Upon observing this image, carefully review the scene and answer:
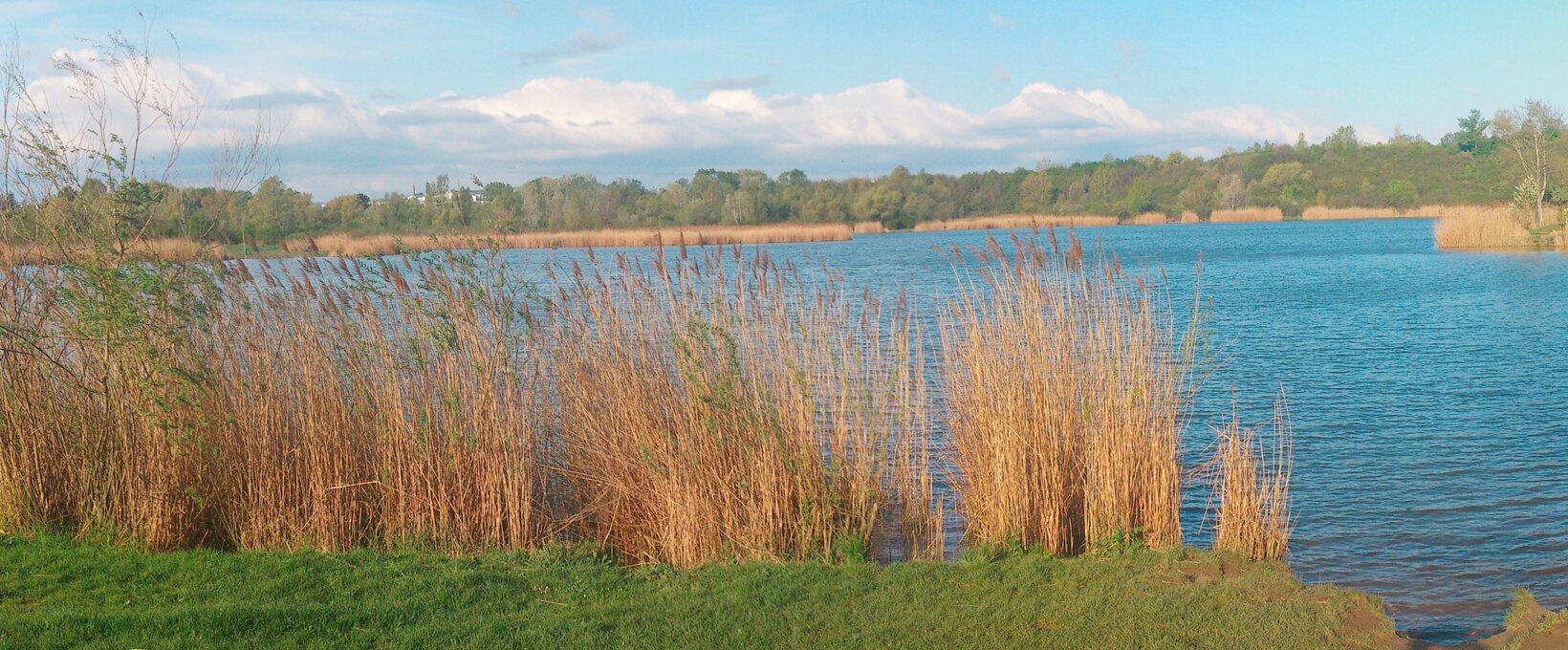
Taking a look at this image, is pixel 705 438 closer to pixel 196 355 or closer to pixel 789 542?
pixel 789 542

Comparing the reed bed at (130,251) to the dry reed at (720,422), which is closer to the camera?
the dry reed at (720,422)

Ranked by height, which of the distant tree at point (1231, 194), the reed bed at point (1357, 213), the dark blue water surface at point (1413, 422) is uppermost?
the distant tree at point (1231, 194)

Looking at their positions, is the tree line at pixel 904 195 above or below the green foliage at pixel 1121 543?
above

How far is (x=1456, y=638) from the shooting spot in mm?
5961

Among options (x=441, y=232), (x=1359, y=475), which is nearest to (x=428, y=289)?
(x=441, y=232)

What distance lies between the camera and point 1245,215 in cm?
8019

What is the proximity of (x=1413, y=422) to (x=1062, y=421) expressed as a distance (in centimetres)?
682

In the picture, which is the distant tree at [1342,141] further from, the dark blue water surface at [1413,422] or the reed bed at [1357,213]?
the dark blue water surface at [1413,422]

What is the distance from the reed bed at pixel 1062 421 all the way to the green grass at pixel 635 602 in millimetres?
443

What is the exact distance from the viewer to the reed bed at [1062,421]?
6.89 meters

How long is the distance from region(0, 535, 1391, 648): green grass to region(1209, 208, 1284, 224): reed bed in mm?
80308

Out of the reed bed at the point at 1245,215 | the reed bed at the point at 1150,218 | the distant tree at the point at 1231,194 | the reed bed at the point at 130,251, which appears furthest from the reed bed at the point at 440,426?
the distant tree at the point at 1231,194

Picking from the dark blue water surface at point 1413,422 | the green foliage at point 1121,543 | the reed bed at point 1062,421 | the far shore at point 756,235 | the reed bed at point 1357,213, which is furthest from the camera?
the reed bed at point 1357,213

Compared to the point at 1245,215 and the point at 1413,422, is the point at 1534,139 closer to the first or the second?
the point at 1245,215
